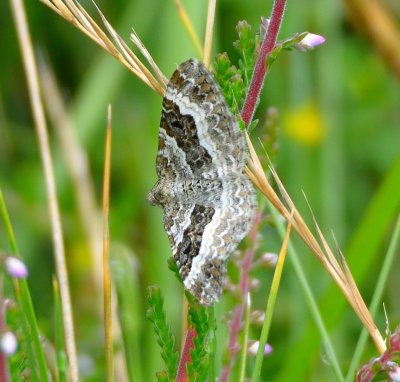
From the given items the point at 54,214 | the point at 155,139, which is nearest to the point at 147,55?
the point at 54,214

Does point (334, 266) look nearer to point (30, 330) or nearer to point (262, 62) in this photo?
point (262, 62)

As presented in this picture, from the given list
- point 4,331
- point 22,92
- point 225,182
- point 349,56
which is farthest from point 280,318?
point 4,331

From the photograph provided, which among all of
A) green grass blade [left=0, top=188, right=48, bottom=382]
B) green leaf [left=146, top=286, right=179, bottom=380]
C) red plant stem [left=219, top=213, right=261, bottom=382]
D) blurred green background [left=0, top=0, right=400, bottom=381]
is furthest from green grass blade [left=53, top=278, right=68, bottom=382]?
blurred green background [left=0, top=0, right=400, bottom=381]

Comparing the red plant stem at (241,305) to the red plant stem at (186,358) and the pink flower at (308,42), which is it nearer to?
the red plant stem at (186,358)

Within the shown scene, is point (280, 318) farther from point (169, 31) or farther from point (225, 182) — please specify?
point (225, 182)

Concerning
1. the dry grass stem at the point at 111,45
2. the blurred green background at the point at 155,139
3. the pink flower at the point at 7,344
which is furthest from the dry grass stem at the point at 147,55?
the blurred green background at the point at 155,139

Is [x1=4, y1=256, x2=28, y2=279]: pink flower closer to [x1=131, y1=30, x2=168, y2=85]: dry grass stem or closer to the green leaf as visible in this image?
the green leaf

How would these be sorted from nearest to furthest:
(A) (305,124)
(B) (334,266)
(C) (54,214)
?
1. (B) (334,266)
2. (C) (54,214)
3. (A) (305,124)
